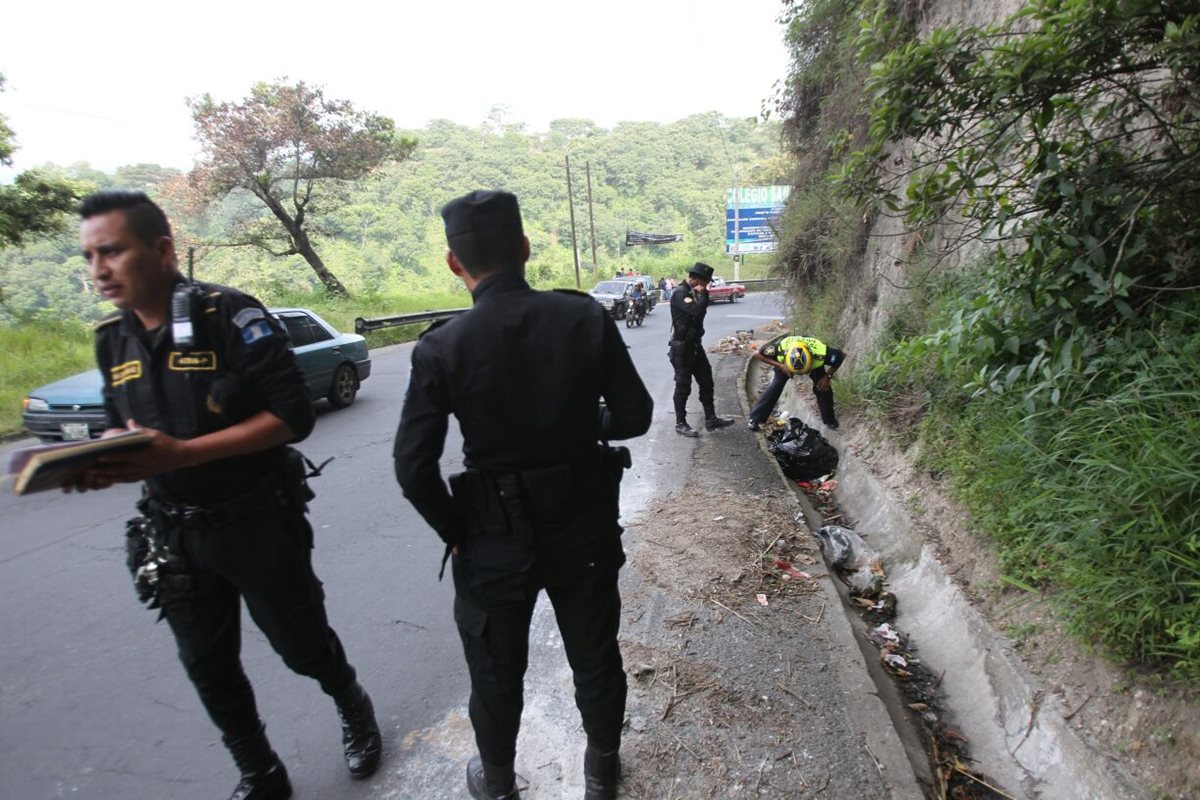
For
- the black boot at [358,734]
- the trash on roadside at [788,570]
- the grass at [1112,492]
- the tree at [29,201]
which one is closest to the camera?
the grass at [1112,492]

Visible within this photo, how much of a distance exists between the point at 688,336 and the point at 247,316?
5421 mm

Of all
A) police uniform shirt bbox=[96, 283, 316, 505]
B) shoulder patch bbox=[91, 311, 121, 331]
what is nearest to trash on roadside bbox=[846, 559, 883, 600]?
police uniform shirt bbox=[96, 283, 316, 505]

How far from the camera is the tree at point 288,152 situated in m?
16.5

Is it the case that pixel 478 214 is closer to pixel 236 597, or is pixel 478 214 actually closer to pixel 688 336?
pixel 236 597

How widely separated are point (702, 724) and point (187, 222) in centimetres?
2232

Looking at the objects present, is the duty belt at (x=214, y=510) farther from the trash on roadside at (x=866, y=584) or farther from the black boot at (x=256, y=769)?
the trash on roadside at (x=866, y=584)

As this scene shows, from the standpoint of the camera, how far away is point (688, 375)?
22.5 ft

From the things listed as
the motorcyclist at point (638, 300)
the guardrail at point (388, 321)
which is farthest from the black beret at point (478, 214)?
the motorcyclist at point (638, 300)

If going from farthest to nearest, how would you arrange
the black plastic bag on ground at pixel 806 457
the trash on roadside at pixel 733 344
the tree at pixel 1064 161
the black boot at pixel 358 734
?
the trash on roadside at pixel 733 344
the black plastic bag on ground at pixel 806 457
the tree at pixel 1064 161
the black boot at pixel 358 734

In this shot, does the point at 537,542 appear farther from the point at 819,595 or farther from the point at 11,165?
the point at 11,165

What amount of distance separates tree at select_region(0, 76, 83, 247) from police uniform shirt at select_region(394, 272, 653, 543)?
1233 centimetres

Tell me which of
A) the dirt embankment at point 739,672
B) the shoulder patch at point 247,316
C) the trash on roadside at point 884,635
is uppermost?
the shoulder patch at point 247,316

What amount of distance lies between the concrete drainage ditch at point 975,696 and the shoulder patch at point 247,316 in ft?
8.58

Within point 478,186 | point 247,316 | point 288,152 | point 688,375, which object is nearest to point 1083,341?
point 247,316
